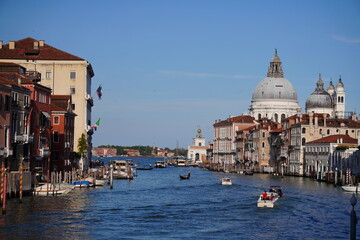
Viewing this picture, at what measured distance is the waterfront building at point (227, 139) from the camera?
495 ft

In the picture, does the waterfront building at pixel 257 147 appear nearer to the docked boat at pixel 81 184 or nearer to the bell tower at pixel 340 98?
the bell tower at pixel 340 98

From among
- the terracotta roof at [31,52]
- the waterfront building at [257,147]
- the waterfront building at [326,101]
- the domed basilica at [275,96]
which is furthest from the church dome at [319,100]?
the terracotta roof at [31,52]

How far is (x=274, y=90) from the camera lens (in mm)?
162750

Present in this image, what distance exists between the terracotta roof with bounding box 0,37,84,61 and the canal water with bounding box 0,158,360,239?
76.5 feet

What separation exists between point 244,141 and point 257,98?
25289 mm

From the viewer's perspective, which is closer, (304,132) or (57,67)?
(57,67)

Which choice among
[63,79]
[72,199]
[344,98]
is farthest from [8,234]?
[344,98]

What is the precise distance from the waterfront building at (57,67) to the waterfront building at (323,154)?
86.7 feet

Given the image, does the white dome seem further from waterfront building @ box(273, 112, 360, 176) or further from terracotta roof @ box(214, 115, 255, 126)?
waterfront building @ box(273, 112, 360, 176)

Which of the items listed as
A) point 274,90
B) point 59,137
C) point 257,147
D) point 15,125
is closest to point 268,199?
point 15,125

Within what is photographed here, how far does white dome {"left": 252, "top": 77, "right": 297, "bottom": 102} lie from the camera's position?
163m

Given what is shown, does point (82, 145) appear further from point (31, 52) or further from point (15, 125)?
point (15, 125)

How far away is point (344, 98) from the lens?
15212 cm

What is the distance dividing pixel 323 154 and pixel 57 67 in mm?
32972
